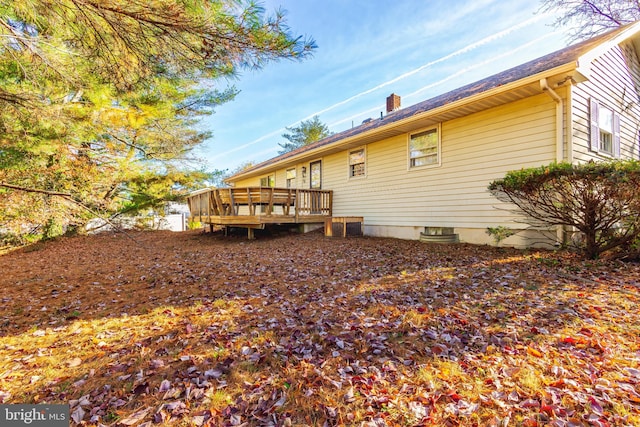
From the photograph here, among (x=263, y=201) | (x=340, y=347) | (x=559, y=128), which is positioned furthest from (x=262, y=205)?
(x=559, y=128)

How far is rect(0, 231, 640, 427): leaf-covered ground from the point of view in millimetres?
1725

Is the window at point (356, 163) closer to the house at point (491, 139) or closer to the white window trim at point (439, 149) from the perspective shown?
the house at point (491, 139)

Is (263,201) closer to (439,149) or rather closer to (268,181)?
(439,149)

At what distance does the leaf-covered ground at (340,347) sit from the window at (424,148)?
3944mm

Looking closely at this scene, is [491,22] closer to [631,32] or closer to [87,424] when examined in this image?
[631,32]

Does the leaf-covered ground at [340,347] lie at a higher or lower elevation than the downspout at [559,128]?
lower

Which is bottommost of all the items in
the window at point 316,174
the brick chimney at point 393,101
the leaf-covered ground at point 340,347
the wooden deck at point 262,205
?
the leaf-covered ground at point 340,347

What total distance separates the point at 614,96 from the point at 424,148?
4.88 meters

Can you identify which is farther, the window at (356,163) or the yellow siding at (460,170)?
the window at (356,163)

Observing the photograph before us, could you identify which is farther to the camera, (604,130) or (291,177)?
(291,177)

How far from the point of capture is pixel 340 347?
2455mm

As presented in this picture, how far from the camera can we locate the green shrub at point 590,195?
407cm

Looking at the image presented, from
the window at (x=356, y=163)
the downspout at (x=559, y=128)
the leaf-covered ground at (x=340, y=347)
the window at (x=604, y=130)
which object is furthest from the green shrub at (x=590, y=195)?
the window at (x=356, y=163)

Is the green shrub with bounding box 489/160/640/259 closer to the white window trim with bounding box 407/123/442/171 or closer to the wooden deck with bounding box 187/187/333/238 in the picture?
the white window trim with bounding box 407/123/442/171
